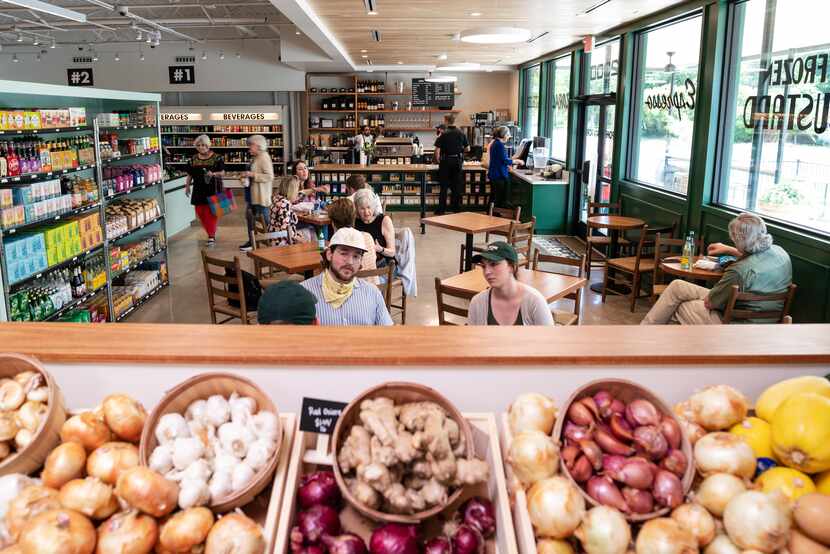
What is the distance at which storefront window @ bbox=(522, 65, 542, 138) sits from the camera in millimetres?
14875

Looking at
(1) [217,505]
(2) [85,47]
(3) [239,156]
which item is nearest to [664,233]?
(1) [217,505]

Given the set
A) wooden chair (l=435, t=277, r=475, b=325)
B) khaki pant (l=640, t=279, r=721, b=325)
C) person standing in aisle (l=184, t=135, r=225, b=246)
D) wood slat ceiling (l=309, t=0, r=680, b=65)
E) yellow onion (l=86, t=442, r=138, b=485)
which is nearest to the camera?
yellow onion (l=86, t=442, r=138, b=485)

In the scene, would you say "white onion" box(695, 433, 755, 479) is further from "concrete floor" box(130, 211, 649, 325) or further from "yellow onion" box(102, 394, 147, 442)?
"concrete floor" box(130, 211, 649, 325)

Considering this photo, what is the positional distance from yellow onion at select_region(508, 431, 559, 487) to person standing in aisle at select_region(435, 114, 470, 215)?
11.6m

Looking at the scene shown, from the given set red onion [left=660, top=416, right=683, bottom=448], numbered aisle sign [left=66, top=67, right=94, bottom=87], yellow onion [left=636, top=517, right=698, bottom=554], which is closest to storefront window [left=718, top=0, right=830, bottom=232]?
red onion [left=660, top=416, right=683, bottom=448]

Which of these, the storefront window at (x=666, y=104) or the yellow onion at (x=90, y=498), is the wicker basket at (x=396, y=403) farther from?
the storefront window at (x=666, y=104)

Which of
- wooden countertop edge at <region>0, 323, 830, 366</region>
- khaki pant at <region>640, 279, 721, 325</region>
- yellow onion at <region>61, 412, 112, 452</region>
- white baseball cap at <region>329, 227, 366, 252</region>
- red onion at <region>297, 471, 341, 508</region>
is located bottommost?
khaki pant at <region>640, 279, 721, 325</region>

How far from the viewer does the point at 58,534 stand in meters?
1.28

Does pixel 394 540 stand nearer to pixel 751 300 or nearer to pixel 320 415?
pixel 320 415

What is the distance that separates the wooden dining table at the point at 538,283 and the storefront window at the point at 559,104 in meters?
7.29

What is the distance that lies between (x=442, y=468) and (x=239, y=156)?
57.6 feet

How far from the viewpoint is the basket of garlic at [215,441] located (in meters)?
1.45

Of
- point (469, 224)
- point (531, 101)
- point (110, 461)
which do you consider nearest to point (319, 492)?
point (110, 461)

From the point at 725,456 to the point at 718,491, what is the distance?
0.09 metres
